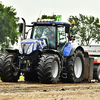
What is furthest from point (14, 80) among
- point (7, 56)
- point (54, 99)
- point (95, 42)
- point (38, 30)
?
point (95, 42)

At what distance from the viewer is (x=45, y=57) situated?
581 inches

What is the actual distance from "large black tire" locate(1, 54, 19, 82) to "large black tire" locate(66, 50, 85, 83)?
94.6 inches

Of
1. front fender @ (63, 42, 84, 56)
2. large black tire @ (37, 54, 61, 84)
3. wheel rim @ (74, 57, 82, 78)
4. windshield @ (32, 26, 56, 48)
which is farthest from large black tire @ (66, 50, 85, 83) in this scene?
large black tire @ (37, 54, 61, 84)

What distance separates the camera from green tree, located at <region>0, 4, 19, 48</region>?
57494mm

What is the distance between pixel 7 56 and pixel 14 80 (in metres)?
1.12

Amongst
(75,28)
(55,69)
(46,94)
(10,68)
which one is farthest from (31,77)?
(75,28)

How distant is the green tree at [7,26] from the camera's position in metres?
57.5

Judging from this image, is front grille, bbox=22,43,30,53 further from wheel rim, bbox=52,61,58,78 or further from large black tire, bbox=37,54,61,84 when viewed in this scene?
wheel rim, bbox=52,61,58,78

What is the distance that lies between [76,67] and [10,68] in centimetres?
369

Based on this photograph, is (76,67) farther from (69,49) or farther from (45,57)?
(45,57)

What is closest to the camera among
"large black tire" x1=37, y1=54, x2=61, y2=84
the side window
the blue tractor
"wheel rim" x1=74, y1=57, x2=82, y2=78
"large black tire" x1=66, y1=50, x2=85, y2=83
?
"large black tire" x1=37, y1=54, x2=61, y2=84

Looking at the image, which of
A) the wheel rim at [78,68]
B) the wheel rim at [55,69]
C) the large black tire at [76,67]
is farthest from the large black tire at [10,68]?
the wheel rim at [78,68]

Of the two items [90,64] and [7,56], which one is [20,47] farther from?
[90,64]

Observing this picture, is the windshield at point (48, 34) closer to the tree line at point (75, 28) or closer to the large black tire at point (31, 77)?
the large black tire at point (31, 77)
